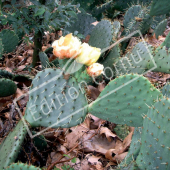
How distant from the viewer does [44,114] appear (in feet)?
4.53

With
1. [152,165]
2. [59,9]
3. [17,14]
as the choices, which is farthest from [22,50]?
[152,165]

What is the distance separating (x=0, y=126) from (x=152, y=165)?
1409 millimetres

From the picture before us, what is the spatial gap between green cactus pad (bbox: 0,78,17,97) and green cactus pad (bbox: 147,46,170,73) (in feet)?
4.51

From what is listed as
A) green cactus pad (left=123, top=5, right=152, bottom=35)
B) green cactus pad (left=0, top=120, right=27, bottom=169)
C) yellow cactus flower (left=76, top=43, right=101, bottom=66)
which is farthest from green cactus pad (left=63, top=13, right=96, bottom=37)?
green cactus pad (left=0, top=120, right=27, bottom=169)

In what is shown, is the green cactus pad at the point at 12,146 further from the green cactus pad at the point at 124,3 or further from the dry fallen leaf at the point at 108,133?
the green cactus pad at the point at 124,3

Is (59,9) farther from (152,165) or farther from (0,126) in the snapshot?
(152,165)

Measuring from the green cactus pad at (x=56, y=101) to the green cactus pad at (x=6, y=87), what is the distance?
729 millimetres

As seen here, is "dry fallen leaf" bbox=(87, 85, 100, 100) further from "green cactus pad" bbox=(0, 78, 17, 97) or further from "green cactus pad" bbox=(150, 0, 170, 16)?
"green cactus pad" bbox=(150, 0, 170, 16)

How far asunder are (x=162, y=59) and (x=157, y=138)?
1126mm

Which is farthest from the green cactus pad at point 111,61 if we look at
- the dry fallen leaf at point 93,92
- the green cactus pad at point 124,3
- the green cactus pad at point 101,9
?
the green cactus pad at point 124,3

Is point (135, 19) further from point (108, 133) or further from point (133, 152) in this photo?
point (133, 152)

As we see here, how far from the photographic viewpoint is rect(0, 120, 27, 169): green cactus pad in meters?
1.30

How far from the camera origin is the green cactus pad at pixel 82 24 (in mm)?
2805

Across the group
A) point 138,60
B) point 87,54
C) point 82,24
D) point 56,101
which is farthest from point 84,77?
point 82,24
